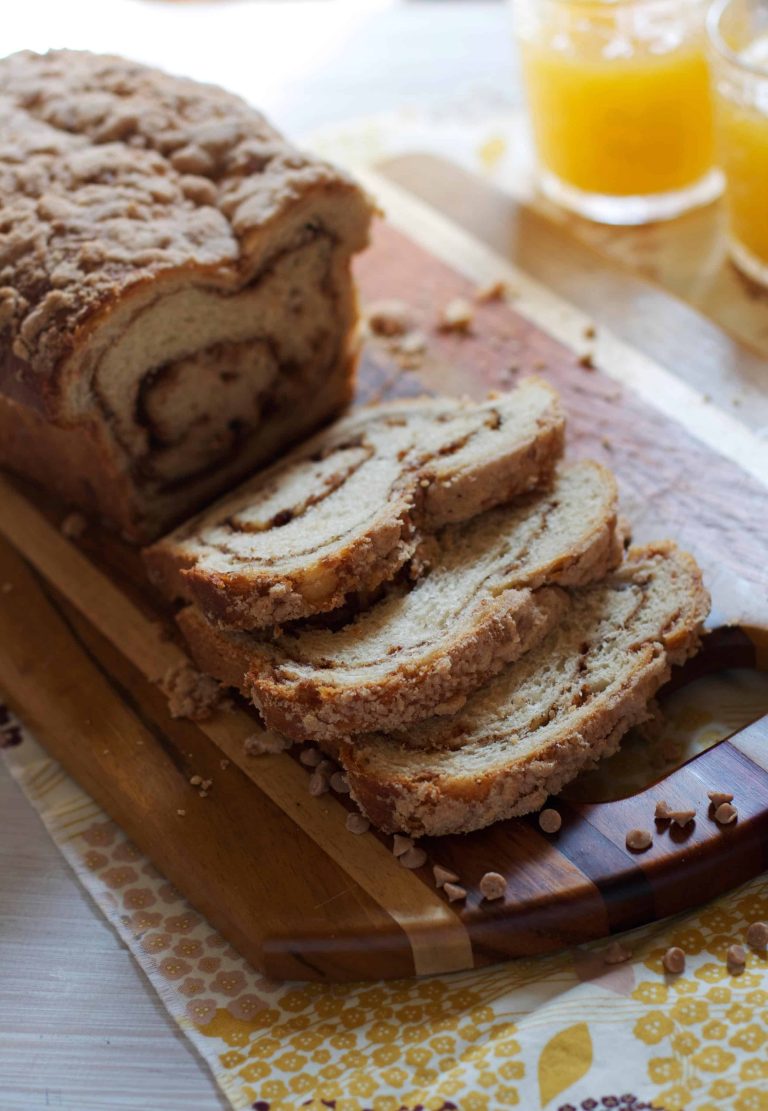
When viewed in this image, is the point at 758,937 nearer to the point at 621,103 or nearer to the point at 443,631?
the point at 443,631

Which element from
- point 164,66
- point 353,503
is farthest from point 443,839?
point 164,66

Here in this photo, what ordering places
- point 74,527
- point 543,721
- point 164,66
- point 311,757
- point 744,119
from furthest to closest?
point 164,66 < point 744,119 < point 74,527 < point 311,757 < point 543,721

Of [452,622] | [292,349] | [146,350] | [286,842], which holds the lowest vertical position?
[286,842]

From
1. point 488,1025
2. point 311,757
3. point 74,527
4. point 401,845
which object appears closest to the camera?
point 488,1025

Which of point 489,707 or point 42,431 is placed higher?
point 42,431

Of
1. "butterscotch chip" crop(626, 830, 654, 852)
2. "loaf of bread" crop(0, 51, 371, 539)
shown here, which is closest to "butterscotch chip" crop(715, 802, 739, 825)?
"butterscotch chip" crop(626, 830, 654, 852)

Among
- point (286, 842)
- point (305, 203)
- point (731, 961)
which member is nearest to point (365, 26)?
point (305, 203)

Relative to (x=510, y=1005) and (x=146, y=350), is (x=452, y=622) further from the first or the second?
(x=146, y=350)

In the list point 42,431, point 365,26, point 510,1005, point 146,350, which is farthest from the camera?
point 365,26
